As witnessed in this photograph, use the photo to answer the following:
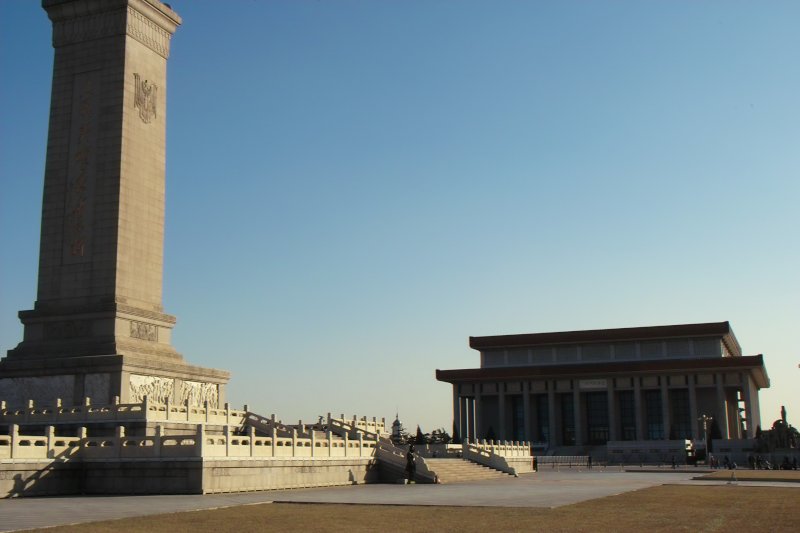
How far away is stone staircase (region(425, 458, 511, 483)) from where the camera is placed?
3950 centimetres

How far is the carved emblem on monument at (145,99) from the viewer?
50.3 meters

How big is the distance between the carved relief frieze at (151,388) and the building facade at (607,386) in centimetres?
5358

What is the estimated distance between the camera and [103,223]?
47.7 m

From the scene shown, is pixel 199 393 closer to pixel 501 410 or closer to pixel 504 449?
pixel 504 449

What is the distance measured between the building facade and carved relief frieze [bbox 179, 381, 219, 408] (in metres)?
49.4

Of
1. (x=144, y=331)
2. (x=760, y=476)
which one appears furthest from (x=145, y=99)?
(x=760, y=476)

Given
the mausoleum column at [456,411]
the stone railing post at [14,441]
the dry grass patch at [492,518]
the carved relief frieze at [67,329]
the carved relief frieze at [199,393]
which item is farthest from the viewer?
the mausoleum column at [456,411]

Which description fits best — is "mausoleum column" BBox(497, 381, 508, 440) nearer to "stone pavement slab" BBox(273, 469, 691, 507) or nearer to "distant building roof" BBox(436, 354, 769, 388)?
"distant building roof" BBox(436, 354, 769, 388)

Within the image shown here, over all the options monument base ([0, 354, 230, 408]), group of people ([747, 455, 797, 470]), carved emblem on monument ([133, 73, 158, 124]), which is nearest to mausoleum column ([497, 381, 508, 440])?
group of people ([747, 455, 797, 470])

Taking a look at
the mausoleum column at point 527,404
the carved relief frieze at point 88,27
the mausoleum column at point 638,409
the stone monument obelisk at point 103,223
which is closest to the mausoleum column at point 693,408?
the mausoleum column at point 638,409

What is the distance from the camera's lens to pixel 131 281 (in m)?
47.8

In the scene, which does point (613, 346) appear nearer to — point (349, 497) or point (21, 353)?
point (21, 353)

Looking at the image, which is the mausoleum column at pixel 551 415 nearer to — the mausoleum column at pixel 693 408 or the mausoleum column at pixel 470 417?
the mausoleum column at pixel 470 417

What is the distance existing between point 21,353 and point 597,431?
219ft
